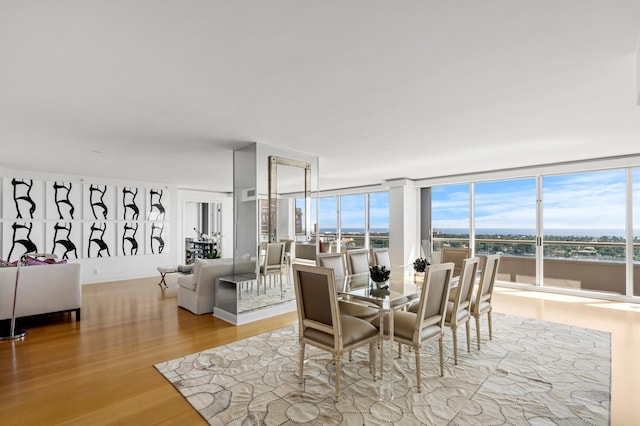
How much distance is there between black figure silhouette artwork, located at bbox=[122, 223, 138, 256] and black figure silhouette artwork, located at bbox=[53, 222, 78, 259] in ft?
3.23

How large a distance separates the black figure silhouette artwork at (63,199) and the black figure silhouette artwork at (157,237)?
178cm

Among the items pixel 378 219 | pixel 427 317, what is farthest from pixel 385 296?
pixel 378 219

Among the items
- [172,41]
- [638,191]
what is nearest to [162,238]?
[172,41]

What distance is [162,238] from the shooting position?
8.58 meters

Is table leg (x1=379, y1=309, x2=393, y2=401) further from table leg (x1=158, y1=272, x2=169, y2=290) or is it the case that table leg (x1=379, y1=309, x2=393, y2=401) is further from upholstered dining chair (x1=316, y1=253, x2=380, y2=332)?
table leg (x1=158, y1=272, x2=169, y2=290)

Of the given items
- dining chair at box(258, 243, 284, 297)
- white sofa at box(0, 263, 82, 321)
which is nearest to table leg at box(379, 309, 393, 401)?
dining chair at box(258, 243, 284, 297)

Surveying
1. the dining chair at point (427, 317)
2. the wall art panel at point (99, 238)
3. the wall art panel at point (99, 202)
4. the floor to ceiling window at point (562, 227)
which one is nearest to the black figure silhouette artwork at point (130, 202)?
the wall art panel at point (99, 202)

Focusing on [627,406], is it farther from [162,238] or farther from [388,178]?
[162,238]

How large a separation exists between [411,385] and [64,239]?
791cm

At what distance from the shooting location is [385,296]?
284 centimetres

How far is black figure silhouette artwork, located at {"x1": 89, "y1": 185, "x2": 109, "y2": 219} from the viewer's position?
745cm

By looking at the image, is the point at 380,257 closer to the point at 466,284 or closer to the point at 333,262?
the point at 333,262

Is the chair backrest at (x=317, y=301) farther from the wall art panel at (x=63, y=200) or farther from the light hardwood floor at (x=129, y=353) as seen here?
the wall art panel at (x=63, y=200)

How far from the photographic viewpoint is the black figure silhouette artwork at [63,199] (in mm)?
6996
